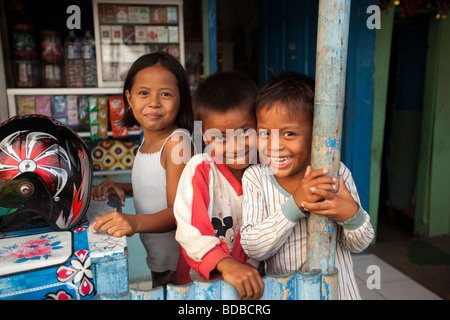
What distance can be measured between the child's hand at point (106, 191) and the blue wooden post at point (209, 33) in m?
2.10

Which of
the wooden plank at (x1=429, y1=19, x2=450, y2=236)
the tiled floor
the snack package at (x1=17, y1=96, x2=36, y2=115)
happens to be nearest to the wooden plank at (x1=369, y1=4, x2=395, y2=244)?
the tiled floor

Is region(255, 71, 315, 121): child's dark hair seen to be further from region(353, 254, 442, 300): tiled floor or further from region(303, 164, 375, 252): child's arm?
region(353, 254, 442, 300): tiled floor

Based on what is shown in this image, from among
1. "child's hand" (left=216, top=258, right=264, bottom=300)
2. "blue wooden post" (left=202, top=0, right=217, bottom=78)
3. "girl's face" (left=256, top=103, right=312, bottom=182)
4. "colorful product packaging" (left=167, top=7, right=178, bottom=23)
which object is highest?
"colorful product packaging" (left=167, top=7, right=178, bottom=23)

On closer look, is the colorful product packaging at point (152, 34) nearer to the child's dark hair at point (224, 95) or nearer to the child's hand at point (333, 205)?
the child's dark hair at point (224, 95)

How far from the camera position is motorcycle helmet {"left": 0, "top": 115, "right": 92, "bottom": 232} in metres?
1.07

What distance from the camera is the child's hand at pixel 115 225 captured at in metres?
1.03

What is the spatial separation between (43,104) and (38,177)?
2537 millimetres

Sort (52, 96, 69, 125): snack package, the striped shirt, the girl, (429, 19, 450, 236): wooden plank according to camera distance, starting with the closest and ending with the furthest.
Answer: the striped shirt → the girl → (52, 96, 69, 125): snack package → (429, 19, 450, 236): wooden plank

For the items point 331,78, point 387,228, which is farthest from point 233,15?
point 331,78

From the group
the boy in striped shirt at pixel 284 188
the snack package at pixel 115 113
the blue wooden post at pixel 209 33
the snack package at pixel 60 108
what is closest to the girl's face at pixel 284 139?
the boy in striped shirt at pixel 284 188

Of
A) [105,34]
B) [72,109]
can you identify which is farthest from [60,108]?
[105,34]

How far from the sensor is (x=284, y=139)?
105 cm
